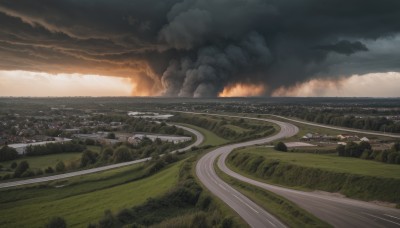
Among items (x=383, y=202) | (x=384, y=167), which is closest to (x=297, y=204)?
(x=383, y=202)

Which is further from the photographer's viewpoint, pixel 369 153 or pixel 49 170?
pixel 49 170

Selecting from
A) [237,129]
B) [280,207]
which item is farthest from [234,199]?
[237,129]

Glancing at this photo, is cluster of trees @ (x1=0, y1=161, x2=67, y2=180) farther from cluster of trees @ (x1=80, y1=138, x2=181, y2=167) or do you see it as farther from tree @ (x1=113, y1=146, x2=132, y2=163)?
tree @ (x1=113, y1=146, x2=132, y2=163)

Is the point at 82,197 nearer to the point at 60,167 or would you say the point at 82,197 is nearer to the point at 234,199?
the point at 60,167

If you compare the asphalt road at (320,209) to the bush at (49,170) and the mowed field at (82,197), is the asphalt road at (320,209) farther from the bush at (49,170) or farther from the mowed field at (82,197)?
the bush at (49,170)

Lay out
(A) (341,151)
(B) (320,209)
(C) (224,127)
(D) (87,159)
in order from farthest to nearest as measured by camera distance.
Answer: (C) (224,127)
(D) (87,159)
(A) (341,151)
(B) (320,209)

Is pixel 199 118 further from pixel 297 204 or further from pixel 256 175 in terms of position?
pixel 297 204

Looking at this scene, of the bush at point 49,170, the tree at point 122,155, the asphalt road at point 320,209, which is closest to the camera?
the asphalt road at point 320,209

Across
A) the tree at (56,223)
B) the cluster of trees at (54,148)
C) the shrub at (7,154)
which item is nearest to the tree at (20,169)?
the shrub at (7,154)

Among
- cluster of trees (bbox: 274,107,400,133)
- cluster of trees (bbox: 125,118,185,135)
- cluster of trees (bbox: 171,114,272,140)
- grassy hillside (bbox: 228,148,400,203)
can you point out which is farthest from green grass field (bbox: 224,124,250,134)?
grassy hillside (bbox: 228,148,400,203)
